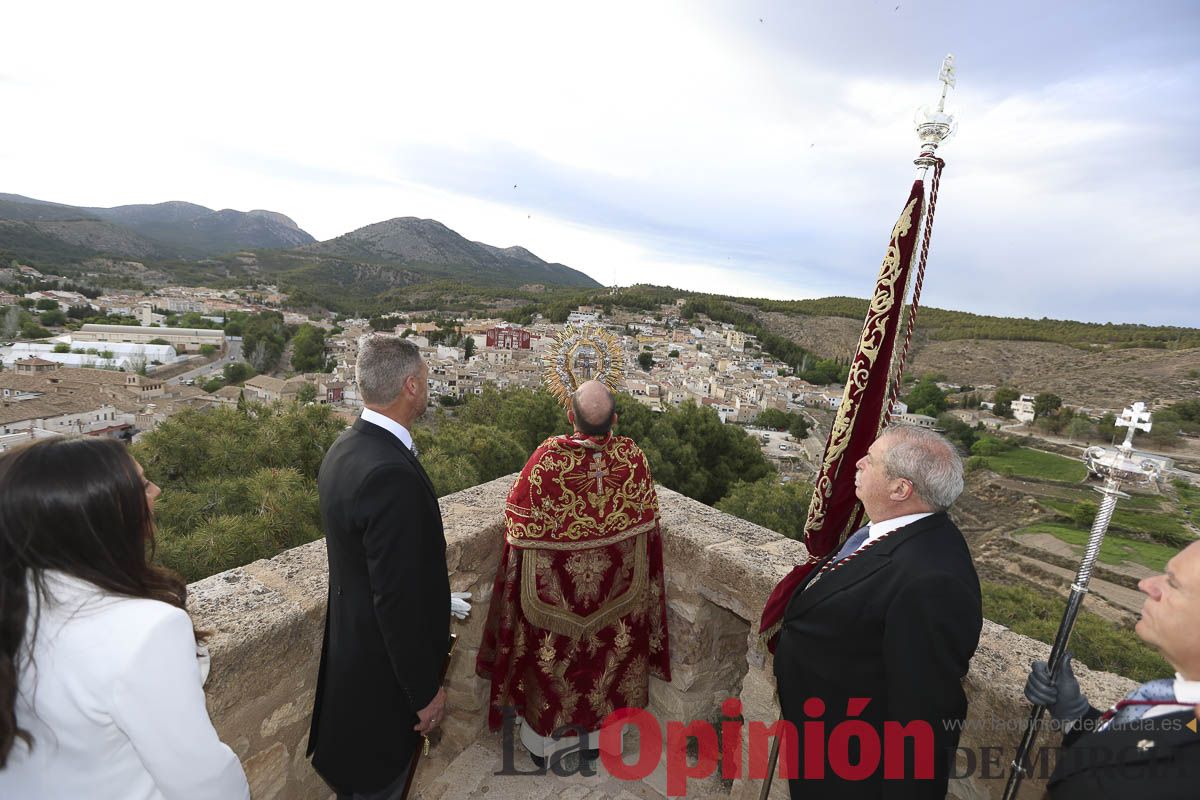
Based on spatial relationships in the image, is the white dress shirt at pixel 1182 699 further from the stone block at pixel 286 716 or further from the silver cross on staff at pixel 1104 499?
the stone block at pixel 286 716

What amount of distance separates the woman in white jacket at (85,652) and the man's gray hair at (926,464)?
5.38 ft

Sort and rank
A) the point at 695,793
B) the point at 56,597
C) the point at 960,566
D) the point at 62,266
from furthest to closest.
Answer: the point at 62,266 → the point at 695,793 → the point at 960,566 → the point at 56,597

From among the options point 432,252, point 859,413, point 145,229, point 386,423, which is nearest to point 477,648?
point 386,423

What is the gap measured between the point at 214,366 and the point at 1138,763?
73.6 meters

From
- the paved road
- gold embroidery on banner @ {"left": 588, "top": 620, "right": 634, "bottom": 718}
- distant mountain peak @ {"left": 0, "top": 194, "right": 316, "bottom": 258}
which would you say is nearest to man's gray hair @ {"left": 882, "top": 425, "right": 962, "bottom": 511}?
gold embroidery on banner @ {"left": 588, "top": 620, "right": 634, "bottom": 718}

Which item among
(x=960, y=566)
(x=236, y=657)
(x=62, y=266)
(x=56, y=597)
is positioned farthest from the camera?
(x=62, y=266)

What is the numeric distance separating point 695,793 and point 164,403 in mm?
44656

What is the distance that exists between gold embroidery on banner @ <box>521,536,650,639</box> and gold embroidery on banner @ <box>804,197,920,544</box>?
0.93 meters

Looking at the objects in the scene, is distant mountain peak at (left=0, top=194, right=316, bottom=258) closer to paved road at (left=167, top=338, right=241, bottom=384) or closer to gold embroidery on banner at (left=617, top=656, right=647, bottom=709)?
paved road at (left=167, top=338, right=241, bottom=384)

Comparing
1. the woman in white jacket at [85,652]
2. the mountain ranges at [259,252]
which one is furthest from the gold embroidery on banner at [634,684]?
the mountain ranges at [259,252]

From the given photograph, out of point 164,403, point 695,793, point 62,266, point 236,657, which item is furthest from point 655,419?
point 62,266

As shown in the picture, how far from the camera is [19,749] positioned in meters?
0.94

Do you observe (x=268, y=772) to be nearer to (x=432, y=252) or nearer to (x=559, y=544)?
(x=559, y=544)

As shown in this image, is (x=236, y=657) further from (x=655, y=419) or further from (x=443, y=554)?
(x=655, y=419)
